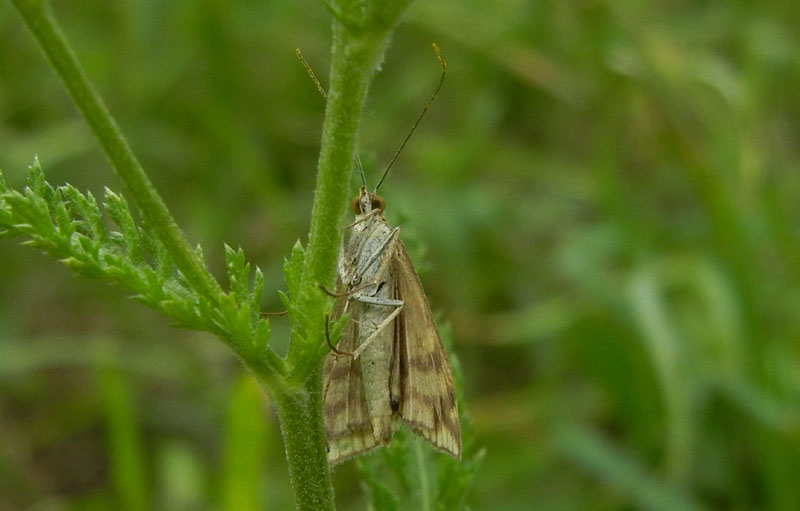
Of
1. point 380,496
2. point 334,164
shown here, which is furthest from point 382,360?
point 334,164

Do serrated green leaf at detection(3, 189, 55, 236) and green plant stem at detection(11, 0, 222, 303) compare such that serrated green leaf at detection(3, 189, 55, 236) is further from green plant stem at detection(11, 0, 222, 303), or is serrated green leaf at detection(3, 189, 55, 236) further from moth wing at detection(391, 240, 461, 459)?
moth wing at detection(391, 240, 461, 459)

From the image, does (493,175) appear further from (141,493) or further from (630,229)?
(141,493)

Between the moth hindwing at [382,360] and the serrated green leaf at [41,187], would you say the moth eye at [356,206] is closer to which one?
the moth hindwing at [382,360]

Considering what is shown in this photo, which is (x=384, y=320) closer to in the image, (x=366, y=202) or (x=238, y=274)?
(x=366, y=202)

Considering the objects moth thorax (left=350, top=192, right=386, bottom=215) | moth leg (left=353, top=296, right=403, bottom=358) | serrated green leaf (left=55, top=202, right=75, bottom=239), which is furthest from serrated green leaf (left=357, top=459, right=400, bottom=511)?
moth thorax (left=350, top=192, right=386, bottom=215)

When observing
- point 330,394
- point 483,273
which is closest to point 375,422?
point 330,394

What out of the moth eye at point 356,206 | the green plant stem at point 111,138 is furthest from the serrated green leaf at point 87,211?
the moth eye at point 356,206
